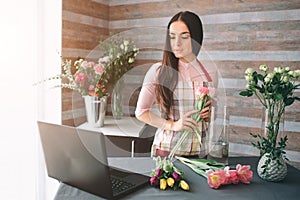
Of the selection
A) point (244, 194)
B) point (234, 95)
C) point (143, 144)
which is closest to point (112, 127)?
point (143, 144)

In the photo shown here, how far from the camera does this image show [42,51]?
2201 mm

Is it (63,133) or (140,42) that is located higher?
(140,42)

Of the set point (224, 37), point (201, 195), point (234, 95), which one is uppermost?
point (224, 37)

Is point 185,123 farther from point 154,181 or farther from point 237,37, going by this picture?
point 237,37

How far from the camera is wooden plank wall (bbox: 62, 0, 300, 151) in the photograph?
2115mm

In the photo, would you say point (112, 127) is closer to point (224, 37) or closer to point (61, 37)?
point (61, 37)

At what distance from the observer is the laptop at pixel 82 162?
3.57 ft

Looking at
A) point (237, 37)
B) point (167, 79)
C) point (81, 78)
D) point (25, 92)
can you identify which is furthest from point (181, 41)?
point (25, 92)

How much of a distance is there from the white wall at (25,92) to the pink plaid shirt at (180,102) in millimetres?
1045

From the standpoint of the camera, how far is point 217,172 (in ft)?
4.29

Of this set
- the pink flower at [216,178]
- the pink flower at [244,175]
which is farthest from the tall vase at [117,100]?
the pink flower at [244,175]

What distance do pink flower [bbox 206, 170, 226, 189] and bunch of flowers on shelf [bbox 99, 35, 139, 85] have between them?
0.54 meters

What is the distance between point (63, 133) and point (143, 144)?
40 cm

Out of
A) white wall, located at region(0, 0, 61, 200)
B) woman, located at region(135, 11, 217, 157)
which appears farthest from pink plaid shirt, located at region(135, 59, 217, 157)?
white wall, located at region(0, 0, 61, 200)
